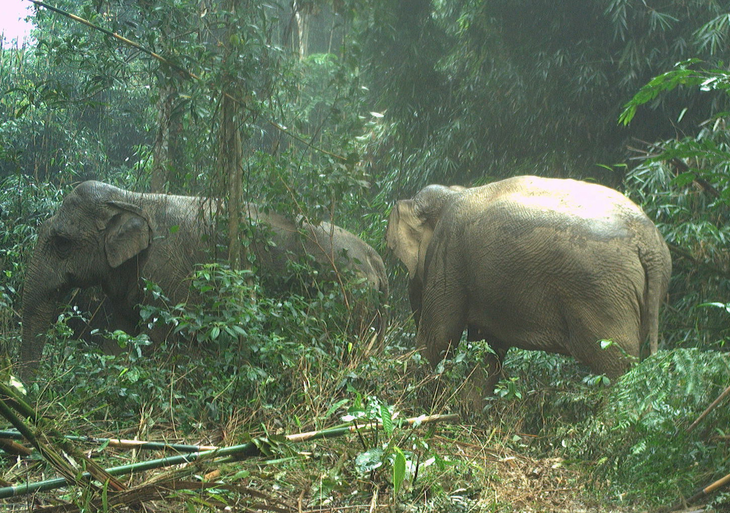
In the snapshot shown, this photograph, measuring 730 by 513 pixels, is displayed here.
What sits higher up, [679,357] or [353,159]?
[353,159]

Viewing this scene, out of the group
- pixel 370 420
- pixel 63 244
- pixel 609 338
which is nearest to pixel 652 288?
pixel 609 338

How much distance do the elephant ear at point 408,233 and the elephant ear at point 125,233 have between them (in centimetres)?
204

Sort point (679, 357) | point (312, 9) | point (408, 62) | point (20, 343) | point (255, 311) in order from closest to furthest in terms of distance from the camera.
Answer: point (679, 357)
point (255, 311)
point (312, 9)
point (20, 343)
point (408, 62)

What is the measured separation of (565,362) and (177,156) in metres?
3.94

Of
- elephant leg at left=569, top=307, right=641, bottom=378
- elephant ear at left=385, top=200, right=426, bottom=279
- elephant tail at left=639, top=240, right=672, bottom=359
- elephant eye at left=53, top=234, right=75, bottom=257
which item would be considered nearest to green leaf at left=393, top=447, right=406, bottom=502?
elephant leg at left=569, top=307, right=641, bottom=378

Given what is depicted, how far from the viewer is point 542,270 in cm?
528

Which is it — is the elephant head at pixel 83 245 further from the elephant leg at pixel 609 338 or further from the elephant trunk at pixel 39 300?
the elephant leg at pixel 609 338

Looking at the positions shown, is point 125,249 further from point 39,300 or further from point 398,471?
point 398,471

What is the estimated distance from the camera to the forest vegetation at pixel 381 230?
2926 mm

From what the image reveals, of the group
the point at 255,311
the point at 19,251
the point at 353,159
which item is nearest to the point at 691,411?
the point at 255,311

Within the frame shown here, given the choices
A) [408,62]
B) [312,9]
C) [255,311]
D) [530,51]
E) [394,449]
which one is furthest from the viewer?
[408,62]

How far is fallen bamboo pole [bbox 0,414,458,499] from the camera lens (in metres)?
2.32

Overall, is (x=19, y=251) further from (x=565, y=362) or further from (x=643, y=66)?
(x=643, y=66)

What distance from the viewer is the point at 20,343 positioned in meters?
6.02
